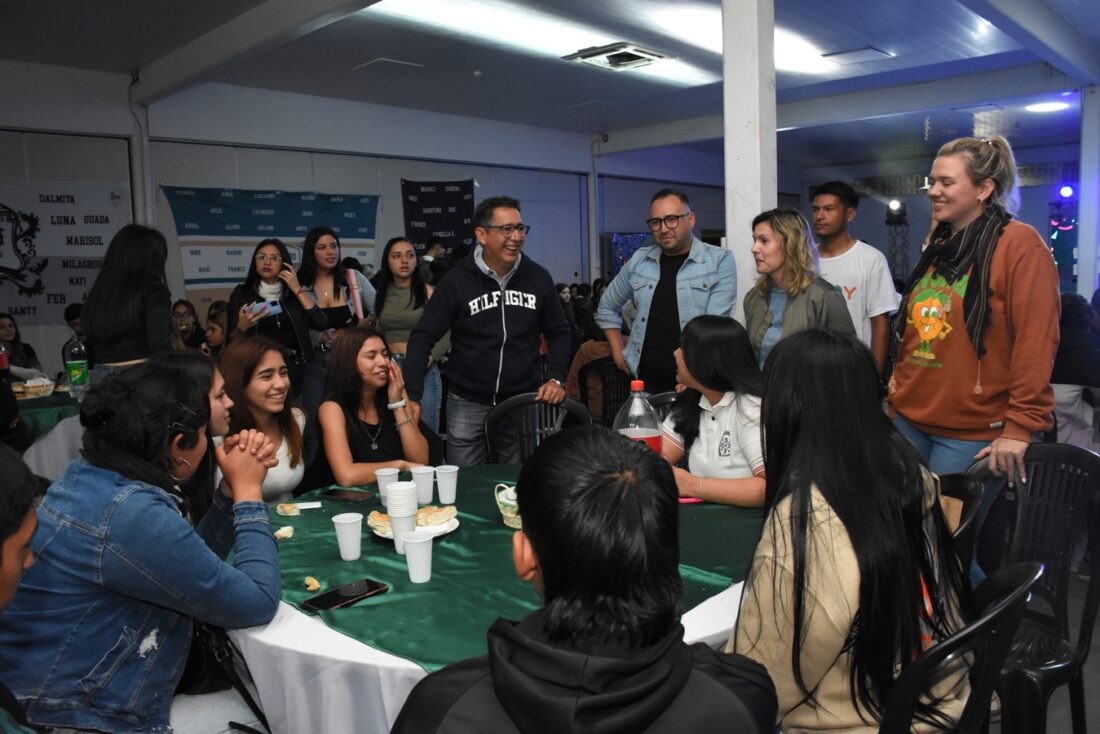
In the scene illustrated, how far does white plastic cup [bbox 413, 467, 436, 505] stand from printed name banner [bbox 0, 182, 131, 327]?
5984mm

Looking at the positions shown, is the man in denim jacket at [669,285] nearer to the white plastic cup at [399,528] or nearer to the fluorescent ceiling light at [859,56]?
the white plastic cup at [399,528]

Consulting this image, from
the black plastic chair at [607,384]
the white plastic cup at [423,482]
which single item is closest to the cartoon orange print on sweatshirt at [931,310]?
the white plastic cup at [423,482]

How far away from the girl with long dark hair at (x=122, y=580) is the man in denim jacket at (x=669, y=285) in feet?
7.79

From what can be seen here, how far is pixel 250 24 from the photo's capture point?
5.57 metres

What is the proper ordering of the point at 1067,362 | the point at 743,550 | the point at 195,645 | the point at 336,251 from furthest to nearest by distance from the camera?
1. the point at 336,251
2. the point at 1067,362
3. the point at 743,550
4. the point at 195,645

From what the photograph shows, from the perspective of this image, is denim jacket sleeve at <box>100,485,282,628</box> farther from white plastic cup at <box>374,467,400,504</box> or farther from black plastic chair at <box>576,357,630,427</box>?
black plastic chair at <box>576,357,630,427</box>

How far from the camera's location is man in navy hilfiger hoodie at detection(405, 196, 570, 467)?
3.53 m

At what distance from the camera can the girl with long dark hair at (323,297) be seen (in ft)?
15.7

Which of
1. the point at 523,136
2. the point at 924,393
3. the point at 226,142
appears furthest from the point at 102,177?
the point at 924,393

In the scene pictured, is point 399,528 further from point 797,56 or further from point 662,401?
point 797,56

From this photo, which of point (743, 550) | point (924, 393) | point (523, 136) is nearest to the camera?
point (743, 550)

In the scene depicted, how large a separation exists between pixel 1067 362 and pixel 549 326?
252cm

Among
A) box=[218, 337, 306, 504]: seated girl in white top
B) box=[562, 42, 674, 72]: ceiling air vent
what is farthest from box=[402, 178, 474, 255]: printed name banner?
box=[218, 337, 306, 504]: seated girl in white top

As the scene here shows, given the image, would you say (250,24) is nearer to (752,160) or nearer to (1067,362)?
(752,160)
